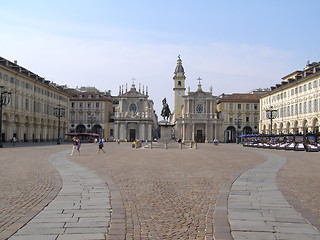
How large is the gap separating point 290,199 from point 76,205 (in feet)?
18.6

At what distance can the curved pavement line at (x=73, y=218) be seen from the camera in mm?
6074

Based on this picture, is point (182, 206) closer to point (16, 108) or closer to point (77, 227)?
point (77, 227)

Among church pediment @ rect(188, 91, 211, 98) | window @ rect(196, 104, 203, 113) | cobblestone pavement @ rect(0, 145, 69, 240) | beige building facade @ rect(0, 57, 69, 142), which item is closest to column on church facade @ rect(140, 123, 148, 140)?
window @ rect(196, 104, 203, 113)

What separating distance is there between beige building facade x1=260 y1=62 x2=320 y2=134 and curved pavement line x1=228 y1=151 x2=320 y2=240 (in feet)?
138

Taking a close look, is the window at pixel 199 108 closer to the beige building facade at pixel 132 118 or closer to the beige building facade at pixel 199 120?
the beige building facade at pixel 199 120

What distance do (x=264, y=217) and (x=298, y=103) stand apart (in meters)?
62.1

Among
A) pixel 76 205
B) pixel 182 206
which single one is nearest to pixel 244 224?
pixel 182 206

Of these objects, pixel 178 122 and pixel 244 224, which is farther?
pixel 178 122

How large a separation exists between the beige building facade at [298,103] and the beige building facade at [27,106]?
4326 cm

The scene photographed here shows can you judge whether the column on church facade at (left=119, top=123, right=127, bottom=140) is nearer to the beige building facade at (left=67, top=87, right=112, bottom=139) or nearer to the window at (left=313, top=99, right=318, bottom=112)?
the beige building facade at (left=67, top=87, right=112, bottom=139)

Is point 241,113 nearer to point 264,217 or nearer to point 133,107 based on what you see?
point 133,107

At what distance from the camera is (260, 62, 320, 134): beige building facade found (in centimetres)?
5756

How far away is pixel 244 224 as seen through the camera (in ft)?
22.3

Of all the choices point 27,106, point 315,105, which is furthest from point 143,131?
point 315,105
